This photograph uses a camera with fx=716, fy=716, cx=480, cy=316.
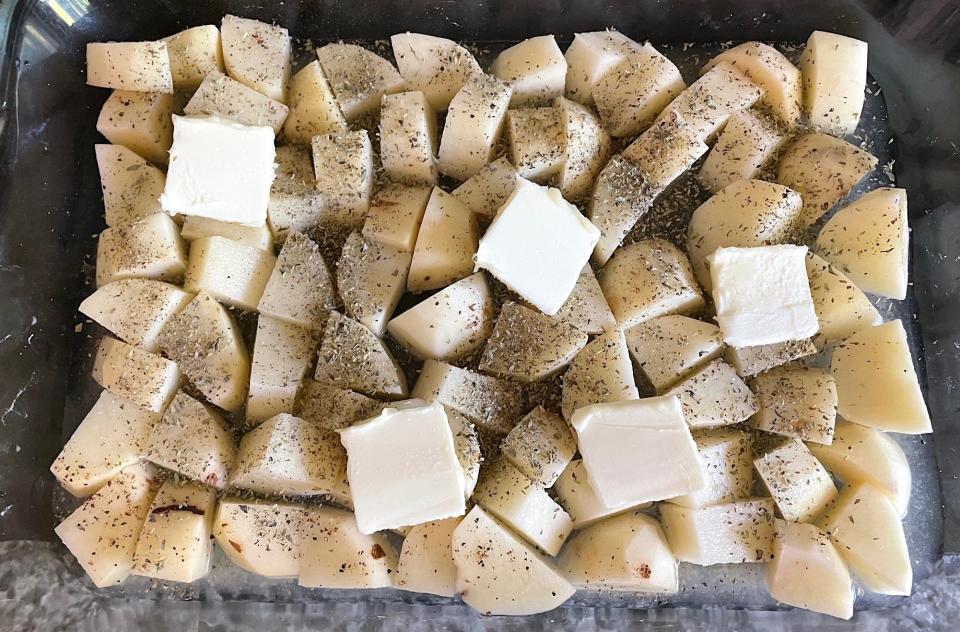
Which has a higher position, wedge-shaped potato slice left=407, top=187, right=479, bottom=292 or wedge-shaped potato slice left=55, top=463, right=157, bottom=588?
wedge-shaped potato slice left=407, top=187, right=479, bottom=292

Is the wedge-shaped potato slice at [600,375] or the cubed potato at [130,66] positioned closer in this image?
the wedge-shaped potato slice at [600,375]

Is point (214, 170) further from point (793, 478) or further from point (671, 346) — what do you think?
point (793, 478)

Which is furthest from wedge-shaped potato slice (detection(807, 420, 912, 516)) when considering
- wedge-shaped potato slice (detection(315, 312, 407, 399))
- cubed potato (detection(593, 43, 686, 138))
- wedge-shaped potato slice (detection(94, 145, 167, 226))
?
wedge-shaped potato slice (detection(94, 145, 167, 226))

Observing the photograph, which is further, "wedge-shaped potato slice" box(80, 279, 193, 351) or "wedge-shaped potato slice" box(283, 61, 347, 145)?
"wedge-shaped potato slice" box(283, 61, 347, 145)

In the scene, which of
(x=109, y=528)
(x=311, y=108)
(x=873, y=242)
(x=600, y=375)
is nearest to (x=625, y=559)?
(x=600, y=375)

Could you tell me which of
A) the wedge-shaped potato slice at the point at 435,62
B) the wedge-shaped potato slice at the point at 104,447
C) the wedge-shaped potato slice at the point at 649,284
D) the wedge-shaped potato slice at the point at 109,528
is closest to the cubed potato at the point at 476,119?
the wedge-shaped potato slice at the point at 435,62

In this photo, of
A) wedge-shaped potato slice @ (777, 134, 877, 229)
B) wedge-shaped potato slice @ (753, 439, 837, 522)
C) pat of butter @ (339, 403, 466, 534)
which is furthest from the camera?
wedge-shaped potato slice @ (777, 134, 877, 229)

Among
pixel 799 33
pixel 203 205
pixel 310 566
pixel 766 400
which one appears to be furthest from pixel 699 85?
pixel 310 566

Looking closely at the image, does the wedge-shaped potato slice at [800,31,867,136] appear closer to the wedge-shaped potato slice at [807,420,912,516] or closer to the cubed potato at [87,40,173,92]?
the wedge-shaped potato slice at [807,420,912,516]

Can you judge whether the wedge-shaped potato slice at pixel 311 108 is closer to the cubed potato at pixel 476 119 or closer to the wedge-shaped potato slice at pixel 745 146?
the cubed potato at pixel 476 119
